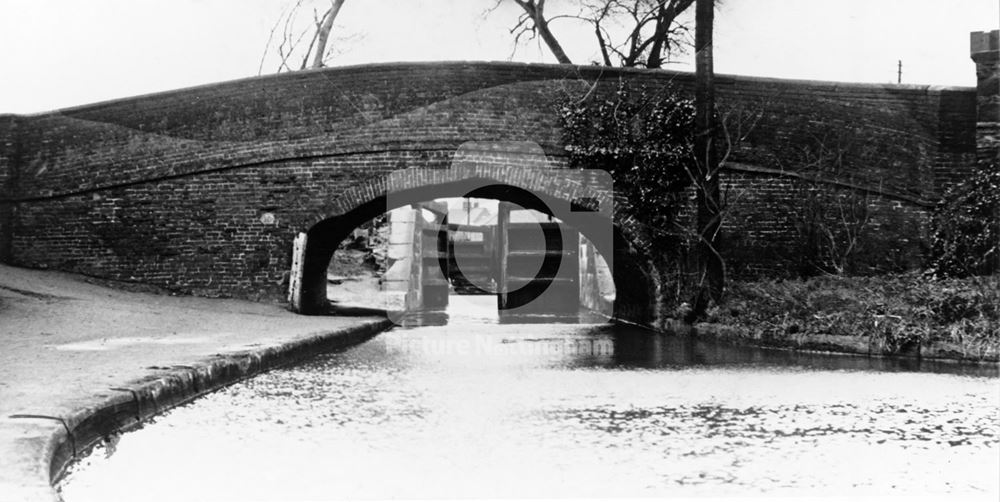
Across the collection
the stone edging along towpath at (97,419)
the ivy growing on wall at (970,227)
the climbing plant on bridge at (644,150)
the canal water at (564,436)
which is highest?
the climbing plant on bridge at (644,150)

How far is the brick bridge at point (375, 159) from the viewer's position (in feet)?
43.6

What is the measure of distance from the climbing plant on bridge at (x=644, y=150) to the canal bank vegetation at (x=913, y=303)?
1486 mm

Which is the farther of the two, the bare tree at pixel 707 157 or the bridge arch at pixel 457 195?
the bridge arch at pixel 457 195

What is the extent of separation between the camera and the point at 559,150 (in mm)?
13297

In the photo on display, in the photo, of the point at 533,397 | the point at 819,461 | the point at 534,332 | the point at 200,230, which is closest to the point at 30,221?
the point at 200,230

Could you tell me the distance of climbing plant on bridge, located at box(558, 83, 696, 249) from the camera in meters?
13.2

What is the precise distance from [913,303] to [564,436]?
246 inches

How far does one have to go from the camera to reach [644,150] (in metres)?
13.3

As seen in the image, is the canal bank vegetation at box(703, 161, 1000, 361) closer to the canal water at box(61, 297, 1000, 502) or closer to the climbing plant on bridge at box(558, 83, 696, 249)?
the canal water at box(61, 297, 1000, 502)

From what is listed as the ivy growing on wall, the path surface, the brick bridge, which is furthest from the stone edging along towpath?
the ivy growing on wall

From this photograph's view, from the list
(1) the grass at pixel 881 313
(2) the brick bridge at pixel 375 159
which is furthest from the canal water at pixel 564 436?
(2) the brick bridge at pixel 375 159

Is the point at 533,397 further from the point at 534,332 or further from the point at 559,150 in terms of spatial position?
the point at 559,150

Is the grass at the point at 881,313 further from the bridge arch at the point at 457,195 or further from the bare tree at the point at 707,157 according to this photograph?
the bridge arch at the point at 457,195

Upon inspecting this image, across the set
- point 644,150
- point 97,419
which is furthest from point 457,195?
point 97,419
